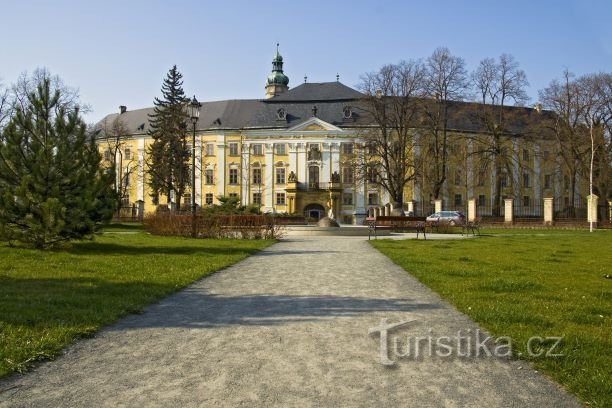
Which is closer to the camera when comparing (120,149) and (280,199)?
(280,199)

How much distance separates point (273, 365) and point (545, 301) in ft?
16.4

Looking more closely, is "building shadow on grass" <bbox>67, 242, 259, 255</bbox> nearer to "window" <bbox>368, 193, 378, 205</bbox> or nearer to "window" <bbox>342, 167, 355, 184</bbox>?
"window" <bbox>342, 167, 355, 184</bbox>

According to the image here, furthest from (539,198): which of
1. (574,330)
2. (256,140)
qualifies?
(574,330)

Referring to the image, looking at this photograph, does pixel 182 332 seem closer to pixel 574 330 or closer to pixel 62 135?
pixel 574 330

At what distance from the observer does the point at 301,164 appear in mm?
64625

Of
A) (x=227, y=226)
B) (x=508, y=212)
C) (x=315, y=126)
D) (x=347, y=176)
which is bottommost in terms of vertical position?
(x=227, y=226)

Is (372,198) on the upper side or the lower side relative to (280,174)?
lower

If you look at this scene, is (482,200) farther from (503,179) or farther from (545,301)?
(545,301)

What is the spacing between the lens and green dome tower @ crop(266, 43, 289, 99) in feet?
294

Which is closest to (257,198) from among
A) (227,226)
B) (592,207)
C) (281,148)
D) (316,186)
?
(281,148)

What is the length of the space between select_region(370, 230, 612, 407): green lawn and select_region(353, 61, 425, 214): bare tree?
30.3 metres

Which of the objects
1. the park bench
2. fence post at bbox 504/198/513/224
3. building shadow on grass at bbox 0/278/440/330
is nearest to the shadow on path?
building shadow on grass at bbox 0/278/440/330

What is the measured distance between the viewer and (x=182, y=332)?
6242mm
